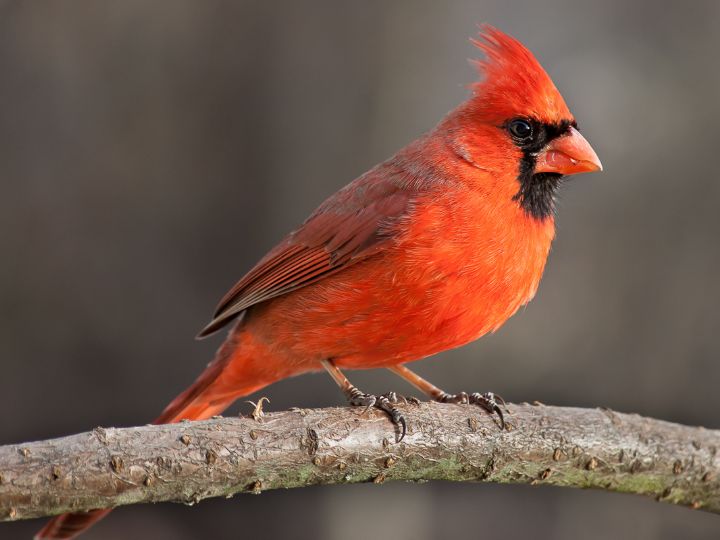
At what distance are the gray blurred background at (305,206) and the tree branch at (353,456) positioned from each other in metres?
1.49

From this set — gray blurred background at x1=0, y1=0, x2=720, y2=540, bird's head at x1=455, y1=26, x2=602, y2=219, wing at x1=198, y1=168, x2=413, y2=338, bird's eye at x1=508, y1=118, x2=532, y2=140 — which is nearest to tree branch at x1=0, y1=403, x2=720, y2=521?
wing at x1=198, y1=168, x2=413, y2=338

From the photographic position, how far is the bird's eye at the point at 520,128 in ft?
11.5

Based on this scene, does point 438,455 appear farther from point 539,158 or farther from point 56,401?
point 56,401

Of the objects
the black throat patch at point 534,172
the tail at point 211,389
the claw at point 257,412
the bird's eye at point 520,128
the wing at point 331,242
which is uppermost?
the bird's eye at point 520,128

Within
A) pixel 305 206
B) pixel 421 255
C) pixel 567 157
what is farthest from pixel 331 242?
pixel 305 206

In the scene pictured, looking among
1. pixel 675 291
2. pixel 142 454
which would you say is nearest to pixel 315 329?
pixel 142 454

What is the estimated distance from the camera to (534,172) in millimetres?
3508

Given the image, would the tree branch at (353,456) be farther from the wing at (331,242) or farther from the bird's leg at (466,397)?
the wing at (331,242)

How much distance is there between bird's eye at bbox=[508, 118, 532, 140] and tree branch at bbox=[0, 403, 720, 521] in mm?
972

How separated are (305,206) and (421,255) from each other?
1604mm

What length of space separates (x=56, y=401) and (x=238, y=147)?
4.81 ft

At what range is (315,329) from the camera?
3418 mm

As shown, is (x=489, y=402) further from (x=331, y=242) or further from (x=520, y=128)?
(x=520, y=128)

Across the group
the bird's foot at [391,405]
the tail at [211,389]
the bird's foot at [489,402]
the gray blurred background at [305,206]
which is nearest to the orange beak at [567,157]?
the bird's foot at [489,402]
